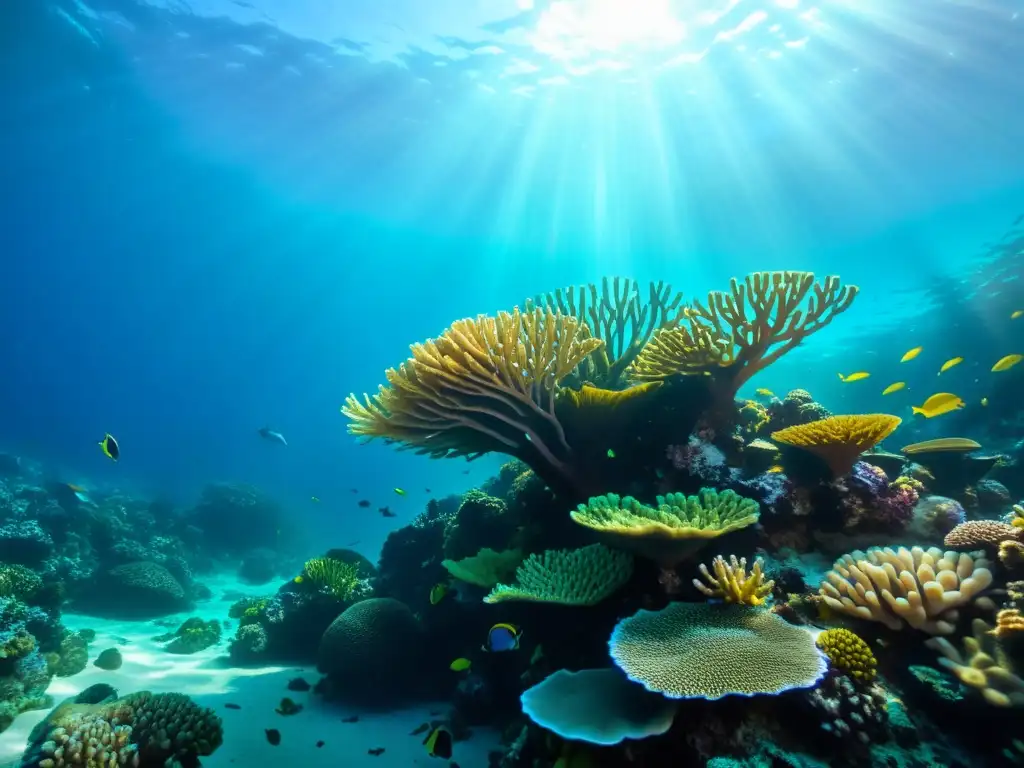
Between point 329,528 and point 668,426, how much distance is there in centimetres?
4030

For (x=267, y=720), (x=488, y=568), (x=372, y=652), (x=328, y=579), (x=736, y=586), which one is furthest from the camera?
(x=328, y=579)

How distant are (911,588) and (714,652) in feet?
5.03

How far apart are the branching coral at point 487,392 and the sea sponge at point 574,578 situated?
984 mm

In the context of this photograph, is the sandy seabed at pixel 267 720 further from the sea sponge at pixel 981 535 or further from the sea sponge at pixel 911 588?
the sea sponge at pixel 981 535

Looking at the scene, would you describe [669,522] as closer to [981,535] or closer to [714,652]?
[714,652]

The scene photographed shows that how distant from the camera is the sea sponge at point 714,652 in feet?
8.59

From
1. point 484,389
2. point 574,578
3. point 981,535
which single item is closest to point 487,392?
point 484,389

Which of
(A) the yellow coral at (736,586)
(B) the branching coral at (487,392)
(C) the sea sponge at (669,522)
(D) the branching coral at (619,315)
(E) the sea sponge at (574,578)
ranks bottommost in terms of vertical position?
(A) the yellow coral at (736,586)

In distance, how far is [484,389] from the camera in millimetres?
4250

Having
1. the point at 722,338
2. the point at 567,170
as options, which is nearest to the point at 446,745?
the point at 722,338

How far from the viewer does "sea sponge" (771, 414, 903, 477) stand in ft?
14.0

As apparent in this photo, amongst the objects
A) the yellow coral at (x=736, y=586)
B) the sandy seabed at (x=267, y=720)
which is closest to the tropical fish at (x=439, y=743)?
the sandy seabed at (x=267, y=720)

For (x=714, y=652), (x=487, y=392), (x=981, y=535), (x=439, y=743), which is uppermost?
(x=487, y=392)

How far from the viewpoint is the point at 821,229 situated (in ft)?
87.9
